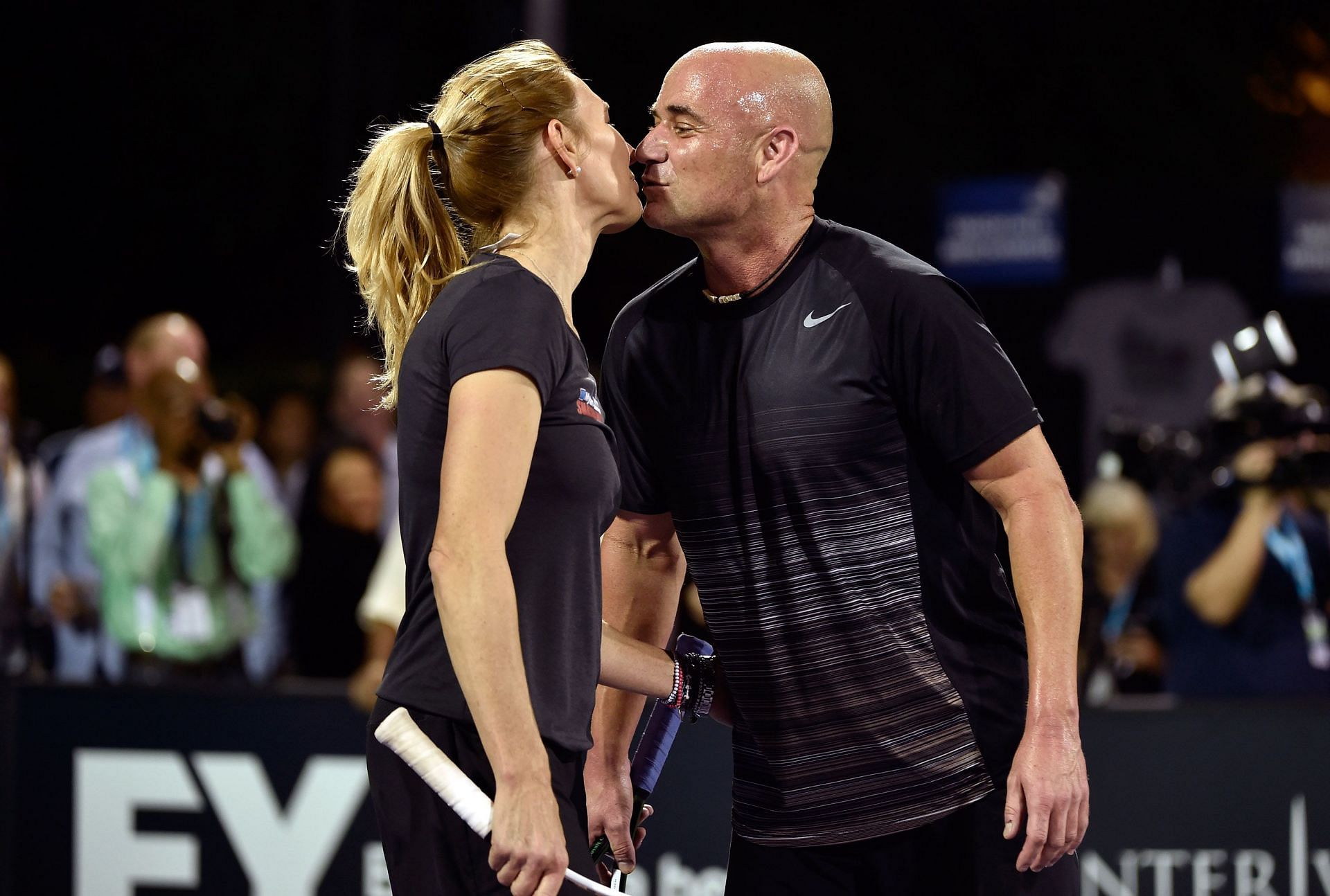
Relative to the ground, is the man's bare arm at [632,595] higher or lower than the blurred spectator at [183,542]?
higher

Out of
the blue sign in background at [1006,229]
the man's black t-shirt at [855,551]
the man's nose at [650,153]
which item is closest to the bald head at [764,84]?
the man's nose at [650,153]

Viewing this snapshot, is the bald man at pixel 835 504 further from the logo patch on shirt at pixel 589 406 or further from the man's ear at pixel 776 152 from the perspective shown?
the logo patch on shirt at pixel 589 406

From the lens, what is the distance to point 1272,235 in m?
10.0

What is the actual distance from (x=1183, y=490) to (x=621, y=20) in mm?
13544

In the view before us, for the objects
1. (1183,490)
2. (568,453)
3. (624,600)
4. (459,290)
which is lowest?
(1183,490)

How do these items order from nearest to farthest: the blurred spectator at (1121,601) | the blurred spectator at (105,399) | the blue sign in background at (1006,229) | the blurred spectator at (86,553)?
the blurred spectator at (1121,601)
the blurred spectator at (86,553)
the blurred spectator at (105,399)
the blue sign in background at (1006,229)

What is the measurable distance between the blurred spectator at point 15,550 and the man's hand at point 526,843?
15.6ft

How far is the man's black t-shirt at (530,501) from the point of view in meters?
2.37

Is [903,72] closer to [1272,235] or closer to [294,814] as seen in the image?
[1272,235]

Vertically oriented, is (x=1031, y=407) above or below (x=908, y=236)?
above

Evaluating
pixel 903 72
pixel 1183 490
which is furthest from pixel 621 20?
pixel 1183 490

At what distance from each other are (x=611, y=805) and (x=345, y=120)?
12.2m

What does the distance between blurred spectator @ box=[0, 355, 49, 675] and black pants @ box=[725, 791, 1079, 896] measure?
14.4 ft

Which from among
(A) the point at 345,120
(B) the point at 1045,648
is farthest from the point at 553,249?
(A) the point at 345,120
